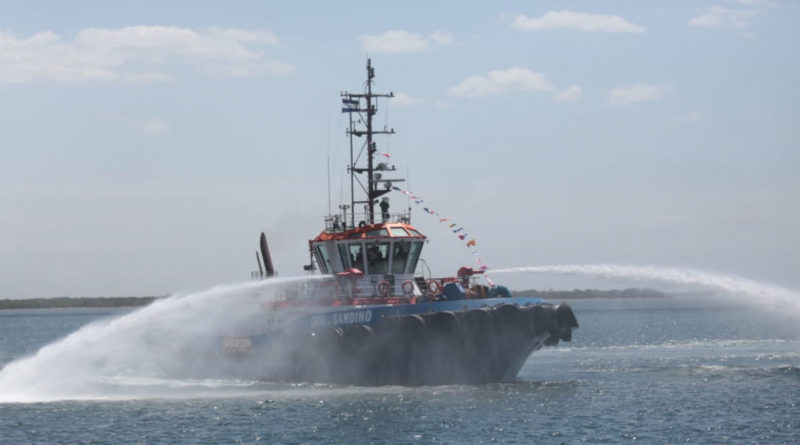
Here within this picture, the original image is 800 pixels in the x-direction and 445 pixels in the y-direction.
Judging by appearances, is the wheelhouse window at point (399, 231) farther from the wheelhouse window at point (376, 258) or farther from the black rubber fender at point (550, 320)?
the black rubber fender at point (550, 320)

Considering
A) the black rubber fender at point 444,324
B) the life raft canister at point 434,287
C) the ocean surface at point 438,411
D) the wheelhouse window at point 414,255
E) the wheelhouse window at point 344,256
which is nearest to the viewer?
the ocean surface at point 438,411

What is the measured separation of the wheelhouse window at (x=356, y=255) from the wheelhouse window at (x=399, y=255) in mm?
1132

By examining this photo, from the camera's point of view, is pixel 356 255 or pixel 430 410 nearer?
pixel 430 410

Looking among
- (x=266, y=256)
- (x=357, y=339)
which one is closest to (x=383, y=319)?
(x=357, y=339)

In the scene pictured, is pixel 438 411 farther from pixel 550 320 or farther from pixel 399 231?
pixel 399 231

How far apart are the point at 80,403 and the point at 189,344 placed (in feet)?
28.6

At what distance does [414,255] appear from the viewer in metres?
38.9

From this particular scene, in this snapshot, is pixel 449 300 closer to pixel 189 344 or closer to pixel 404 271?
pixel 404 271

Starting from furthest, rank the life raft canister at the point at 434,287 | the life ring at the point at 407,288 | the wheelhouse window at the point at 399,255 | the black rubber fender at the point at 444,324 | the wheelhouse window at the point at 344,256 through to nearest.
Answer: the wheelhouse window at the point at 344,256, the wheelhouse window at the point at 399,255, the life ring at the point at 407,288, the life raft canister at the point at 434,287, the black rubber fender at the point at 444,324

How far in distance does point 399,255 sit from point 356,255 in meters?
1.52

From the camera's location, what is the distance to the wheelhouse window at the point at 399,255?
38.4 metres

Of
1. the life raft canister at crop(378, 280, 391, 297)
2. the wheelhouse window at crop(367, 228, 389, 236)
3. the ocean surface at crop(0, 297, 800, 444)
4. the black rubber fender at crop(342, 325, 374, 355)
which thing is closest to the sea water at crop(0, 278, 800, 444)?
the ocean surface at crop(0, 297, 800, 444)

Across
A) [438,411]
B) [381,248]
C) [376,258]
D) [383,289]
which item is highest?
[381,248]

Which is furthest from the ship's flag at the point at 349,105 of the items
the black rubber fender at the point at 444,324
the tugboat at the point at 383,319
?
the black rubber fender at the point at 444,324
